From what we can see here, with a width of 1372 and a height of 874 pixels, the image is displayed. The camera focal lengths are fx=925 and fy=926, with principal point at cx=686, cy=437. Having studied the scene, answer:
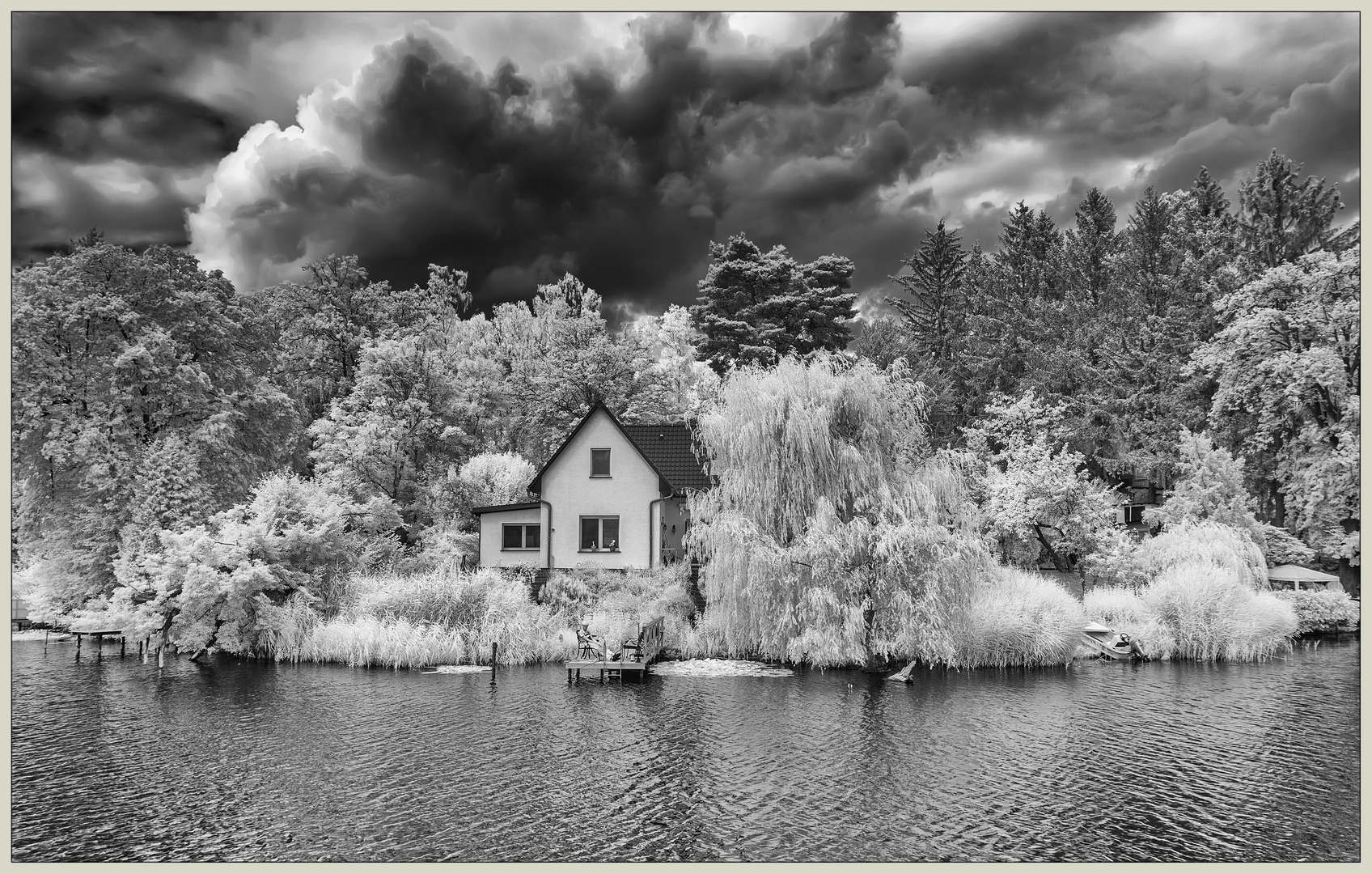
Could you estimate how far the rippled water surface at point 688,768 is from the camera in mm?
14180

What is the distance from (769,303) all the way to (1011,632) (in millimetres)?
26383

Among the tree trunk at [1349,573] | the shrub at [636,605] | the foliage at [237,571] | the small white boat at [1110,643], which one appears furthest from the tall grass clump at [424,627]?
the tree trunk at [1349,573]

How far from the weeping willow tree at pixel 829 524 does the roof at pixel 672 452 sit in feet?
28.0

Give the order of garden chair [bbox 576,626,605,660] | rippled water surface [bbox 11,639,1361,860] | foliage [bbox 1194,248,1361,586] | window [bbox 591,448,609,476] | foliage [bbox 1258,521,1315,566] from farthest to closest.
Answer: window [bbox 591,448,609,476], foliage [bbox 1258,521,1315,566], foliage [bbox 1194,248,1361,586], garden chair [bbox 576,626,605,660], rippled water surface [bbox 11,639,1361,860]

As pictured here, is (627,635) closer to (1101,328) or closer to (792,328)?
(792,328)

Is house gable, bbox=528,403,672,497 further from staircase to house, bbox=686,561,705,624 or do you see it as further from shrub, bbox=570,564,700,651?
staircase to house, bbox=686,561,705,624

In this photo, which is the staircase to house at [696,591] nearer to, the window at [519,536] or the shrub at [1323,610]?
the window at [519,536]

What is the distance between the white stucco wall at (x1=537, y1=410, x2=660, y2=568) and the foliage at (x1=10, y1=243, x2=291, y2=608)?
12.5 metres

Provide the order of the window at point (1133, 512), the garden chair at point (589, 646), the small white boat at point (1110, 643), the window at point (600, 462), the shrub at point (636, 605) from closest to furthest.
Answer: the garden chair at point (589, 646)
the shrub at point (636, 605)
the small white boat at point (1110, 643)
the window at point (600, 462)
the window at point (1133, 512)

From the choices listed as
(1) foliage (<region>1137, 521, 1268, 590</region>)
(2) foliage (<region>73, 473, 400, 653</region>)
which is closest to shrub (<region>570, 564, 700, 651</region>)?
(2) foliage (<region>73, 473, 400, 653</region>)

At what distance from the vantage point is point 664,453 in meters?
41.1

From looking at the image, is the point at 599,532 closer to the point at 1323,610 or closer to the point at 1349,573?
the point at 1323,610

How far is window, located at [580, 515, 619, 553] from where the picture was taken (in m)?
38.6

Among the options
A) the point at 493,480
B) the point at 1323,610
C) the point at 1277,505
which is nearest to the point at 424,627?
the point at 493,480
